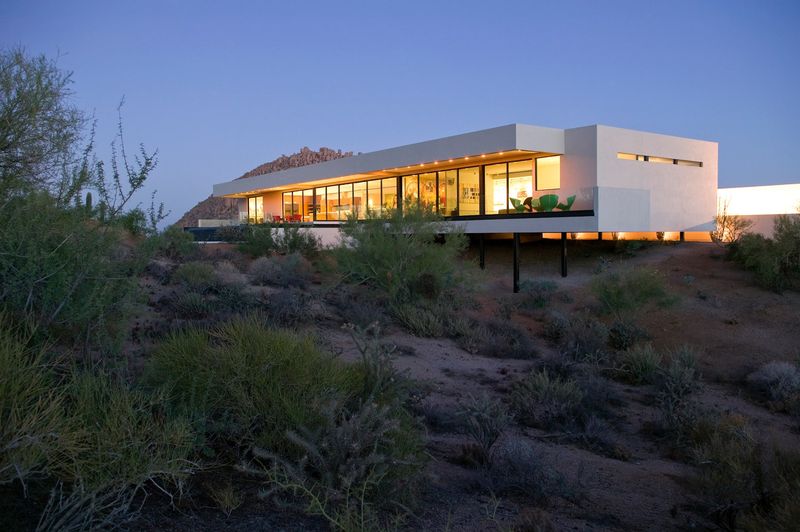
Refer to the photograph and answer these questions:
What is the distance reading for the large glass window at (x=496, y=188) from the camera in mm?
26281

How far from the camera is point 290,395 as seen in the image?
213 inches

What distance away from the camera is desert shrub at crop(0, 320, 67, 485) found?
364cm

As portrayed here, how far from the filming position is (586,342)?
13984mm

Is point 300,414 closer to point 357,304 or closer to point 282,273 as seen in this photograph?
point 357,304

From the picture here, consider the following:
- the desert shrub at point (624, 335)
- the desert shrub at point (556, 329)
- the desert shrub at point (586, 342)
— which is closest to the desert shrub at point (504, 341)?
the desert shrub at point (556, 329)

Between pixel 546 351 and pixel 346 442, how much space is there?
10.3m

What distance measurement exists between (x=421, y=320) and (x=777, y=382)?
693cm

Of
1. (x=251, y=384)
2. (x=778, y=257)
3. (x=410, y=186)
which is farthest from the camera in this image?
(x=410, y=186)

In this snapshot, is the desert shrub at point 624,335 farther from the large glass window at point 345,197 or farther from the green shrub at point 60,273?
the large glass window at point 345,197

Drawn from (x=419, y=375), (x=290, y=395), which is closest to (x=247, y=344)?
(x=290, y=395)

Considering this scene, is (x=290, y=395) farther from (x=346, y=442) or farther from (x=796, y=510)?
(x=796, y=510)

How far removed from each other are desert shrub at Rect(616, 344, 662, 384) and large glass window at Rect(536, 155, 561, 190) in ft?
42.0

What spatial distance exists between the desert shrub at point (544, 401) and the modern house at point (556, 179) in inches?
459

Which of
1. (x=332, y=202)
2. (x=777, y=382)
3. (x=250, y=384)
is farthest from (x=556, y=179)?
(x=250, y=384)
